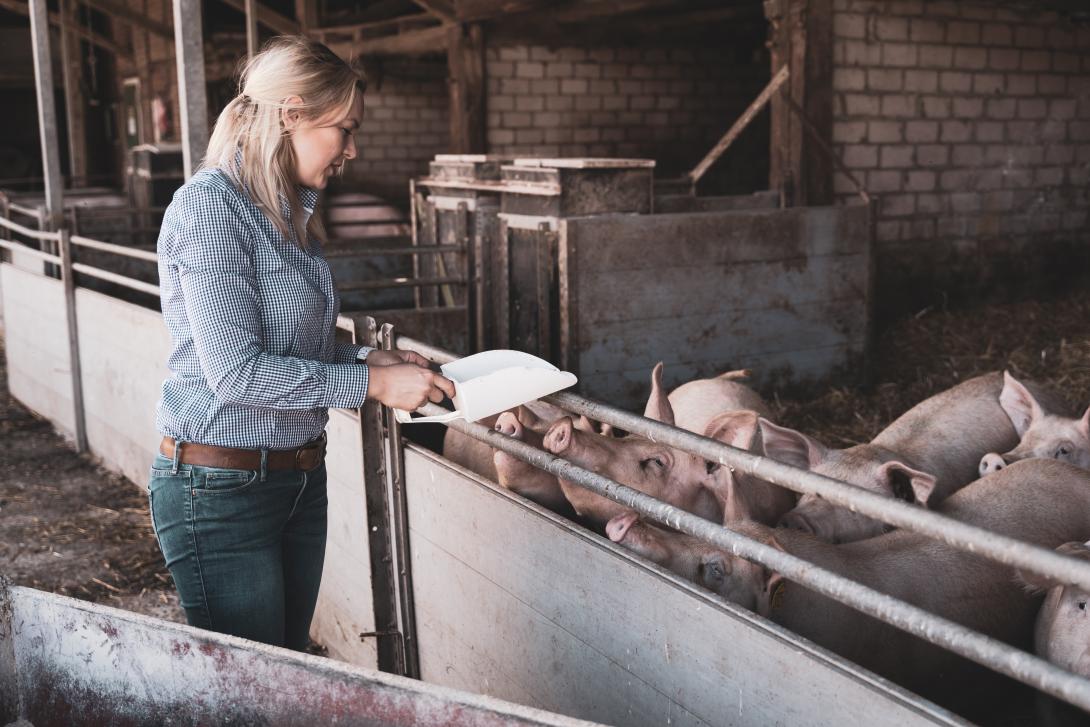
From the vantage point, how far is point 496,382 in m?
2.25

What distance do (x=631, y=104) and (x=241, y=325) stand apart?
1075 cm

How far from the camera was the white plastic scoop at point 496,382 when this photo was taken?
7.27ft

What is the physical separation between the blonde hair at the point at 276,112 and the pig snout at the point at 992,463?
2.49 metres

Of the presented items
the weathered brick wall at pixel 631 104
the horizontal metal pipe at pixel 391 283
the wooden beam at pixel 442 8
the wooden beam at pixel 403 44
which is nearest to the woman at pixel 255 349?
the horizontal metal pipe at pixel 391 283

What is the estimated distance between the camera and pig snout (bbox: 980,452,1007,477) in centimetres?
372

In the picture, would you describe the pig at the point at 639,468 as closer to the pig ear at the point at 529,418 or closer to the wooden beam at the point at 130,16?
the pig ear at the point at 529,418

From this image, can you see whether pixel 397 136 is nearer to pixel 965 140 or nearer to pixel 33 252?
pixel 33 252

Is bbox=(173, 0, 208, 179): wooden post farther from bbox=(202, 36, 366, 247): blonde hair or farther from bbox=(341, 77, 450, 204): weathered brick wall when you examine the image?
bbox=(341, 77, 450, 204): weathered brick wall

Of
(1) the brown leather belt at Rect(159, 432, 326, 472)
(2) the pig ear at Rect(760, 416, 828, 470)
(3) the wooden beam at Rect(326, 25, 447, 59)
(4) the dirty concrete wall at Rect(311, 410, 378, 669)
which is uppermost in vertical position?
(3) the wooden beam at Rect(326, 25, 447, 59)

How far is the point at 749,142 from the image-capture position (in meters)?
13.3

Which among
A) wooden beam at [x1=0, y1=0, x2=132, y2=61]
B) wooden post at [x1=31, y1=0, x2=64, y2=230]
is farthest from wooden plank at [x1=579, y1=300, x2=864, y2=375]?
wooden beam at [x1=0, y1=0, x2=132, y2=61]

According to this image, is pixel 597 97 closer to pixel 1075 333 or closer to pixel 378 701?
pixel 1075 333

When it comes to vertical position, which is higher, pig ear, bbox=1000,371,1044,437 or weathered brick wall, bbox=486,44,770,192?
weathered brick wall, bbox=486,44,770,192

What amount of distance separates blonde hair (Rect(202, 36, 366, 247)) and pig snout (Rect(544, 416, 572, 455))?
79 cm
